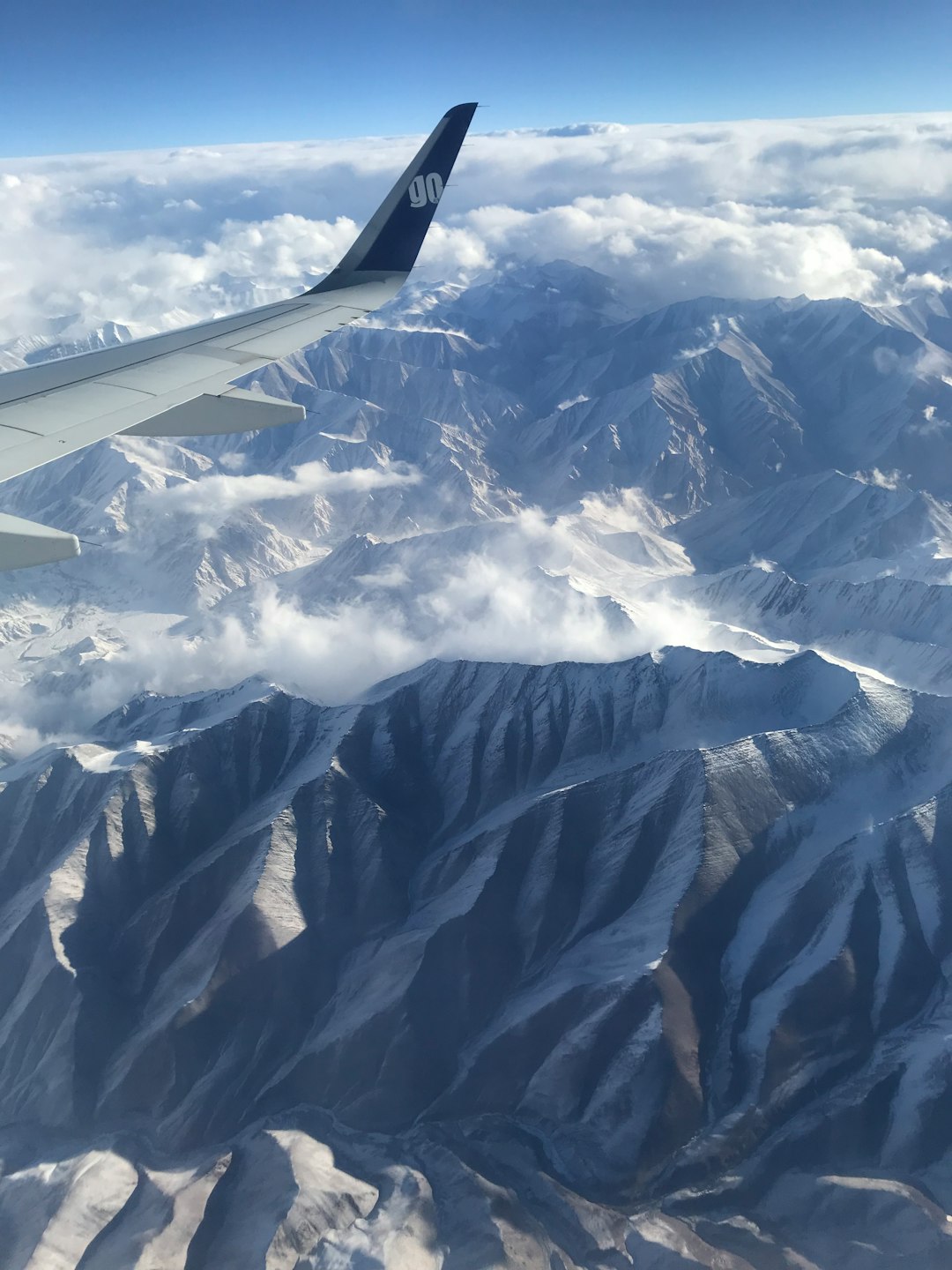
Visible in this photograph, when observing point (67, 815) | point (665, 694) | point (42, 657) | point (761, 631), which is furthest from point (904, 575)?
point (42, 657)

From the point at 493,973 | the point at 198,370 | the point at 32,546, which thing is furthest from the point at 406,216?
the point at 493,973

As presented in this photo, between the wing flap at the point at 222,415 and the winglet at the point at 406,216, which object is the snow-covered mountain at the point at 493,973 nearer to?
the wing flap at the point at 222,415

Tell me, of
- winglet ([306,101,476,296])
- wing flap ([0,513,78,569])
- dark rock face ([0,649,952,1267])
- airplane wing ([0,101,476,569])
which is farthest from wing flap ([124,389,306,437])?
dark rock face ([0,649,952,1267])

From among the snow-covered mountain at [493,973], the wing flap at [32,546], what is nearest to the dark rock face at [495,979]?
the snow-covered mountain at [493,973]

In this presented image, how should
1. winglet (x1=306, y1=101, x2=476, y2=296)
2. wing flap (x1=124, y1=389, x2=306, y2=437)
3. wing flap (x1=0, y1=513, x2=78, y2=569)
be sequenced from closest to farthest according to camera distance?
wing flap (x1=0, y1=513, x2=78, y2=569), wing flap (x1=124, y1=389, x2=306, y2=437), winglet (x1=306, y1=101, x2=476, y2=296)

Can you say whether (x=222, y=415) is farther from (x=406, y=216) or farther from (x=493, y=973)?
(x=493, y=973)

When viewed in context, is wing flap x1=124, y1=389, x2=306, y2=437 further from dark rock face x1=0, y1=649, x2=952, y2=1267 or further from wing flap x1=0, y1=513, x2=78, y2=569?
dark rock face x1=0, y1=649, x2=952, y2=1267
